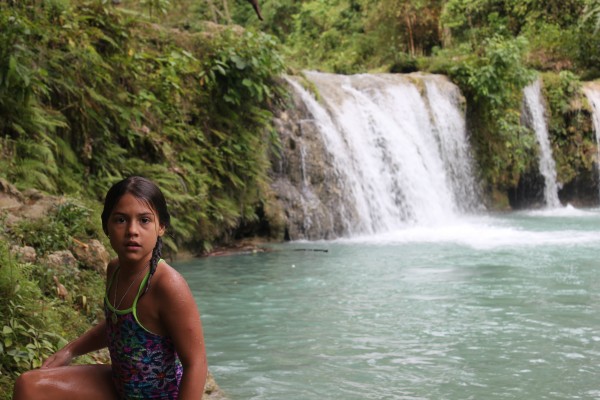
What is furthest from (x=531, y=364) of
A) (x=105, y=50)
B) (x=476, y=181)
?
(x=476, y=181)

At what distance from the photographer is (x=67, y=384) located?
9.14 feet

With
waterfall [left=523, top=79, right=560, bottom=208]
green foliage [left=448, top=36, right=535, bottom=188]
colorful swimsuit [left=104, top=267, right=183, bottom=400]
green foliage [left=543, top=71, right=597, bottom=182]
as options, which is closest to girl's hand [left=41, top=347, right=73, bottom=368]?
colorful swimsuit [left=104, top=267, right=183, bottom=400]

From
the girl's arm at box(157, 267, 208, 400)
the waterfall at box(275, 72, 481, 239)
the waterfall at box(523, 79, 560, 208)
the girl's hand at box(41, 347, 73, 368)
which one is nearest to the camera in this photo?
the girl's arm at box(157, 267, 208, 400)

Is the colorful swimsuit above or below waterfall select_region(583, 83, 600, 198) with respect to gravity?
below

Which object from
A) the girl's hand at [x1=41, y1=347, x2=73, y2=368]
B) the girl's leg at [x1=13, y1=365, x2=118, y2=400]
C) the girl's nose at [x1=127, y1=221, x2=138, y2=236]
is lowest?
the girl's leg at [x1=13, y1=365, x2=118, y2=400]

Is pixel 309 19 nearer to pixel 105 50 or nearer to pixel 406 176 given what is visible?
pixel 406 176

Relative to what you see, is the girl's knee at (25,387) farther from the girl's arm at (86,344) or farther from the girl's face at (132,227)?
the girl's face at (132,227)

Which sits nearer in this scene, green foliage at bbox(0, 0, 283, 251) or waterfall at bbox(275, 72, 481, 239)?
green foliage at bbox(0, 0, 283, 251)

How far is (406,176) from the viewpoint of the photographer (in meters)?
14.9

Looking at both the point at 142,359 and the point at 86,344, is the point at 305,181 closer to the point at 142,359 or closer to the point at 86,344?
the point at 86,344

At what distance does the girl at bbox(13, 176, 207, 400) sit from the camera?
2.60 meters

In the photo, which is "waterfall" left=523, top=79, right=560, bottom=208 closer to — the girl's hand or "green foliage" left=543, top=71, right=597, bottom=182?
"green foliage" left=543, top=71, right=597, bottom=182

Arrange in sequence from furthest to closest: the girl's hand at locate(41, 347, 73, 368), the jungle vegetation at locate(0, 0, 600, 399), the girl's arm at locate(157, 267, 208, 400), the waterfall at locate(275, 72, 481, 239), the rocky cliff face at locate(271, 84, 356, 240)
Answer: the waterfall at locate(275, 72, 481, 239) < the rocky cliff face at locate(271, 84, 356, 240) < the jungle vegetation at locate(0, 0, 600, 399) < the girl's hand at locate(41, 347, 73, 368) < the girl's arm at locate(157, 267, 208, 400)

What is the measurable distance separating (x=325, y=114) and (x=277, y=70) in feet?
6.86
